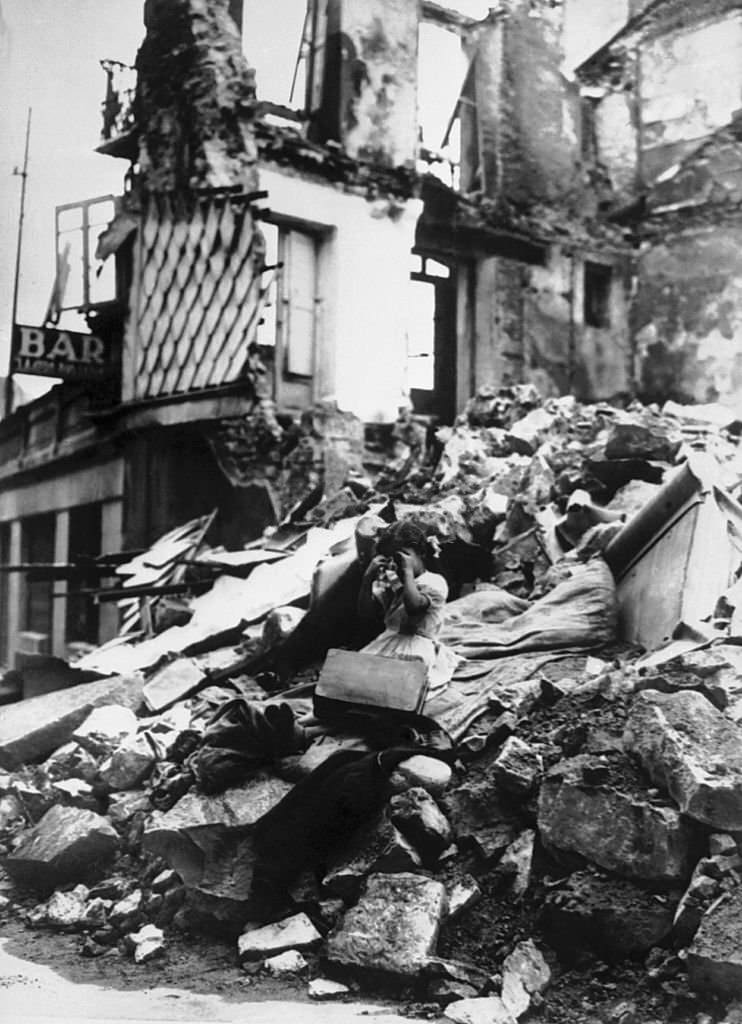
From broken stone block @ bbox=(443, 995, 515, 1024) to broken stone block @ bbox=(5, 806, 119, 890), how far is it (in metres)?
1.87

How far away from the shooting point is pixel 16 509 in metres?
7.65

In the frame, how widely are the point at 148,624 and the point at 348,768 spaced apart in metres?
2.96

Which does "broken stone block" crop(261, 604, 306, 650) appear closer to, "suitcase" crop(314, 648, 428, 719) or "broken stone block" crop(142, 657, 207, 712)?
"broken stone block" crop(142, 657, 207, 712)

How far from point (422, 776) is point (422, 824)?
0.66ft

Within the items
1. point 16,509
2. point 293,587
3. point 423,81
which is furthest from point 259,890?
point 423,81

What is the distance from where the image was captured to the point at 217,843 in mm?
4090

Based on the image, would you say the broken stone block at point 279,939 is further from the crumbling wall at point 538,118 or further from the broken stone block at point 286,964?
the crumbling wall at point 538,118

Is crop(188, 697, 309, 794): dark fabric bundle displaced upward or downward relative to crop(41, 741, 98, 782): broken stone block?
upward

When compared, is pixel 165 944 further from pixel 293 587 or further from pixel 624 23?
pixel 624 23

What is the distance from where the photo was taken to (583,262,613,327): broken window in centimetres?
1172

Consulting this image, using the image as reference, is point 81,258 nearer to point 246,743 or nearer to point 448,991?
point 246,743

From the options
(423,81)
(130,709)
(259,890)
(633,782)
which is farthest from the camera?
(423,81)

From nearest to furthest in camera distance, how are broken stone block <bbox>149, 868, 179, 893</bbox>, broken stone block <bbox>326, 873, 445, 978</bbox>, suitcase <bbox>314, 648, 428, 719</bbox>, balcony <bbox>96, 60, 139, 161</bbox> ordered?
broken stone block <bbox>326, 873, 445, 978</bbox> < suitcase <bbox>314, 648, 428, 719</bbox> < broken stone block <bbox>149, 868, 179, 893</bbox> < balcony <bbox>96, 60, 139, 161</bbox>

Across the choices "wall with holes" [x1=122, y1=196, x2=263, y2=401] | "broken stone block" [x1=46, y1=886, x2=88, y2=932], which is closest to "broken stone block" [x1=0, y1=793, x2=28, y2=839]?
"broken stone block" [x1=46, y1=886, x2=88, y2=932]
